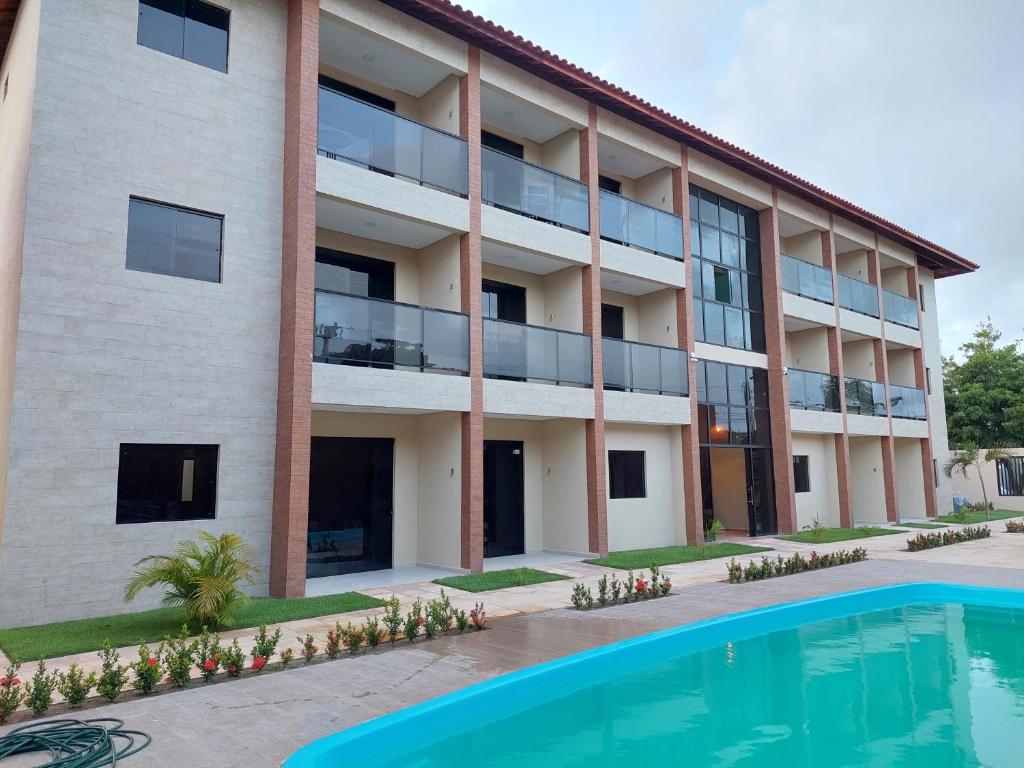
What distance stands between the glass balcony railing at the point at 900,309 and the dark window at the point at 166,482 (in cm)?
2383

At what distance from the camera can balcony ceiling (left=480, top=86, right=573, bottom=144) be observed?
1501 centimetres

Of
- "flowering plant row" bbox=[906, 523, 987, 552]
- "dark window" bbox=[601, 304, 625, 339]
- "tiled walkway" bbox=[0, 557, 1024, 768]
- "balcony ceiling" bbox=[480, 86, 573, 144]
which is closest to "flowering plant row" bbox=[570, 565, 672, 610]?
"tiled walkway" bbox=[0, 557, 1024, 768]

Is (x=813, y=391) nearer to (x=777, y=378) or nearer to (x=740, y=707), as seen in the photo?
(x=777, y=378)

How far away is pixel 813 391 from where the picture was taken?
21.7 meters

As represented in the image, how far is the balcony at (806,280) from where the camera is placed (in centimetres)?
2142

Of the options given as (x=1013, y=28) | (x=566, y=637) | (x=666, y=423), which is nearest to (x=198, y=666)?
(x=566, y=637)

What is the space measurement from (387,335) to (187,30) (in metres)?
5.79

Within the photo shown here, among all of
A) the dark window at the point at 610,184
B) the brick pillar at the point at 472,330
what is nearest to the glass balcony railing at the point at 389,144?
the brick pillar at the point at 472,330

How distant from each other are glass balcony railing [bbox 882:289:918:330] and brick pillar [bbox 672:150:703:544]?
11612mm

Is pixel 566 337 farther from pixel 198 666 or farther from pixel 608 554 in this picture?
pixel 198 666

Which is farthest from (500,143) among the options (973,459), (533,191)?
(973,459)

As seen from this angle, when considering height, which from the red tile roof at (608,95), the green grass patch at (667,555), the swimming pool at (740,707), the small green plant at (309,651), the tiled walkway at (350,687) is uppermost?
the red tile roof at (608,95)

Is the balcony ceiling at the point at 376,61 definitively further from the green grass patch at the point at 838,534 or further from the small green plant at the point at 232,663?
the green grass patch at the point at 838,534

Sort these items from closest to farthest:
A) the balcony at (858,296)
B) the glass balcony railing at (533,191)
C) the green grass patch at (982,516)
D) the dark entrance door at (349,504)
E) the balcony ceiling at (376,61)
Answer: the balcony ceiling at (376,61)
the dark entrance door at (349,504)
the glass balcony railing at (533,191)
the balcony at (858,296)
the green grass patch at (982,516)
